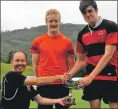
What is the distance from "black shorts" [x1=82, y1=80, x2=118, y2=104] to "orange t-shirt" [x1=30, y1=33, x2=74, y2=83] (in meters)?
0.80

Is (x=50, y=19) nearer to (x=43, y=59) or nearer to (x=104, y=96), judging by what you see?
(x=43, y=59)

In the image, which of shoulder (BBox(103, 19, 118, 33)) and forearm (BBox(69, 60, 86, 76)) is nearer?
shoulder (BBox(103, 19, 118, 33))

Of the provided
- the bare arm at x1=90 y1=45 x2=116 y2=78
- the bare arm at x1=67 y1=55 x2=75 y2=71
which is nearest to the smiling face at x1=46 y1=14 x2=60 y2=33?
the bare arm at x1=67 y1=55 x2=75 y2=71

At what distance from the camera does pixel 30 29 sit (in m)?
86.9

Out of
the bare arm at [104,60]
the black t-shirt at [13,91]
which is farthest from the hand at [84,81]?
the black t-shirt at [13,91]

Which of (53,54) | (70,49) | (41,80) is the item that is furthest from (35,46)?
(41,80)

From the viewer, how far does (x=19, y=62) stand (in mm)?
4469

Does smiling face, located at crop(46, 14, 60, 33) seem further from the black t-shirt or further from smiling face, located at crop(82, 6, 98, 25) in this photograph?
the black t-shirt

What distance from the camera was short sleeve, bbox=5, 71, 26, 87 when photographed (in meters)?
4.32

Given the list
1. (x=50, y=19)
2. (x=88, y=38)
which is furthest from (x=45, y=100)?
(x=50, y=19)

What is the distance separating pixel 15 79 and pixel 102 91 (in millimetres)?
1000

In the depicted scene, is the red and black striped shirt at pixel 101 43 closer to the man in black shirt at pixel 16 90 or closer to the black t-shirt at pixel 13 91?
the man in black shirt at pixel 16 90

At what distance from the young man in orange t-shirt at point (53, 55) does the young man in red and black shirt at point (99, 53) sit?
24.2 inches

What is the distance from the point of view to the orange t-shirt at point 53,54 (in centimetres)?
527
